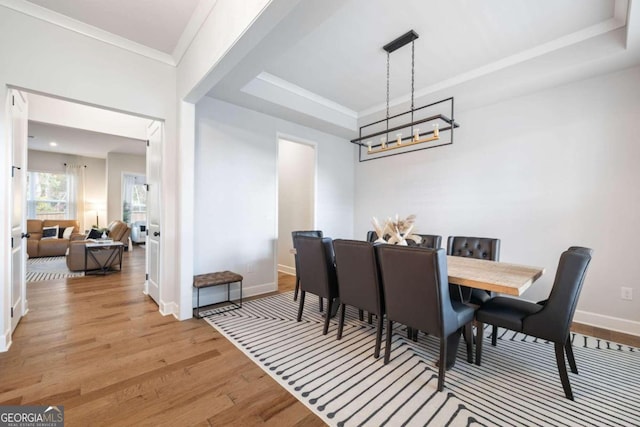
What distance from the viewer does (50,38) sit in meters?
2.36

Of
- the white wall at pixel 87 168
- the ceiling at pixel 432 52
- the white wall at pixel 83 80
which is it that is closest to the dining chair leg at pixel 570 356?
the ceiling at pixel 432 52

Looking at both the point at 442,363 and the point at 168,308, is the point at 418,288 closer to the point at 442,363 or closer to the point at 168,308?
the point at 442,363

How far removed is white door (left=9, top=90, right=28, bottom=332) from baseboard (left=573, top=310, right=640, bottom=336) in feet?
18.8

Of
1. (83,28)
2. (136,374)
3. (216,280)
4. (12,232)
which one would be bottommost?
(136,374)

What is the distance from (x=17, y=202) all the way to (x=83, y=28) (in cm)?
177

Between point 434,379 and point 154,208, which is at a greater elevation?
point 154,208

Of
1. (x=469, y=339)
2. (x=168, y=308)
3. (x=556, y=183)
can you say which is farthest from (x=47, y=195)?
(x=556, y=183)

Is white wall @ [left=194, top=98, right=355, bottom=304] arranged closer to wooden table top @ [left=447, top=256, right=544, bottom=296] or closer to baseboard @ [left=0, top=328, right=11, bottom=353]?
baseboard @ [left=0, top=328, right=11, bottom=353]

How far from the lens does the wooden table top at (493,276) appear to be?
68.2 inches

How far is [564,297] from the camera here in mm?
1710

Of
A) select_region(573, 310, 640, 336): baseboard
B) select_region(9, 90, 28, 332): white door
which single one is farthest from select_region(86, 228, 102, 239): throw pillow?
select_region(573, 310, 640, 336): baseboard

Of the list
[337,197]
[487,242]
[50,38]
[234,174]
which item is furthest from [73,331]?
[487,242]

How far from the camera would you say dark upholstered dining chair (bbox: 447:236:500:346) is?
2.51m

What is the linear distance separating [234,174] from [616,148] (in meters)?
4.39
